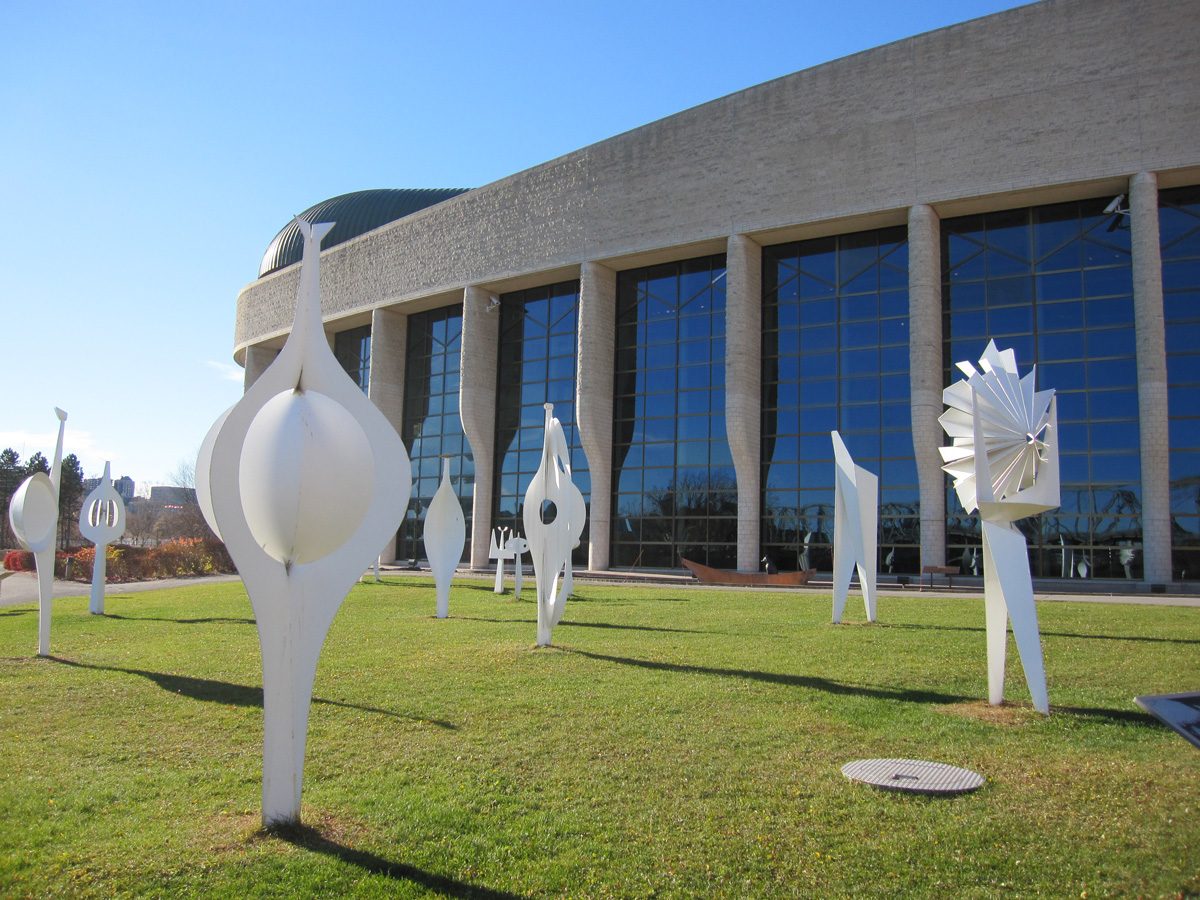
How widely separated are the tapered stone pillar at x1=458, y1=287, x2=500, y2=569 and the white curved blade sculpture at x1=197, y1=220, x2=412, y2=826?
3382 cm

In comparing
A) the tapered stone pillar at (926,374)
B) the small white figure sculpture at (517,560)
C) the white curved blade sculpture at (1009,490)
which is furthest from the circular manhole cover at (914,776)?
the tapered stone pillar at (926,374)

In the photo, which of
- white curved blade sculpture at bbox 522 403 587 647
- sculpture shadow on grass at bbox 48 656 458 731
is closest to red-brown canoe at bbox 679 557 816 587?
white curved blade sculpture at bbox 522 403 587 647

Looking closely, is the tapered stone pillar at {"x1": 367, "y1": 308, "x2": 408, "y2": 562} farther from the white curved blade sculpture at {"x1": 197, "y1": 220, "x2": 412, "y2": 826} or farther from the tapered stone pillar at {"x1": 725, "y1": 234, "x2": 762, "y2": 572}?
the white curved blade sculpture at {"x1": 197, "y1": 220, "x2": 412, "y2": 826}

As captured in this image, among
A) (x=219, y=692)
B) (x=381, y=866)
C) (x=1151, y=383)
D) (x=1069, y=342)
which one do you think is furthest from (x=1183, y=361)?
(x=381, y=866)

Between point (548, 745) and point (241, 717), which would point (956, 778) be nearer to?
point (548, 745)

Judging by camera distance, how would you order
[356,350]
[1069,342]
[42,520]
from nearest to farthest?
[42,520], [1069,342], [356,350]

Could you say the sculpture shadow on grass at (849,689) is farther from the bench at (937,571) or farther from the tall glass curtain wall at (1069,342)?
the tall glass curtain wall at (1069,342)

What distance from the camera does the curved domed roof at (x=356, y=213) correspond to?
54.2 m

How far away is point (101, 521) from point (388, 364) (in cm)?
2717

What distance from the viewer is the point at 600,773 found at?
637cm

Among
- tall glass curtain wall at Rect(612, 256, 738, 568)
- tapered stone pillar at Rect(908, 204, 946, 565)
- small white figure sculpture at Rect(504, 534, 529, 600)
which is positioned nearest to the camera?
small white figure sculpture at Rect(504, 534, 529, 600)

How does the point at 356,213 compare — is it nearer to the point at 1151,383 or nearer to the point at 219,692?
the point at 1151,383

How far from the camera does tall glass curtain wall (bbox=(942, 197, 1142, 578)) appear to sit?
93.6 ft

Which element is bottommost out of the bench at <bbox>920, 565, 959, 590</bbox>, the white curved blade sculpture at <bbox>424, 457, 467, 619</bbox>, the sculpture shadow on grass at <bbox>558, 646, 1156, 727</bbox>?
the sculpture shadow on grass at <bbox>558, 646, 1156, 727</bbox>
